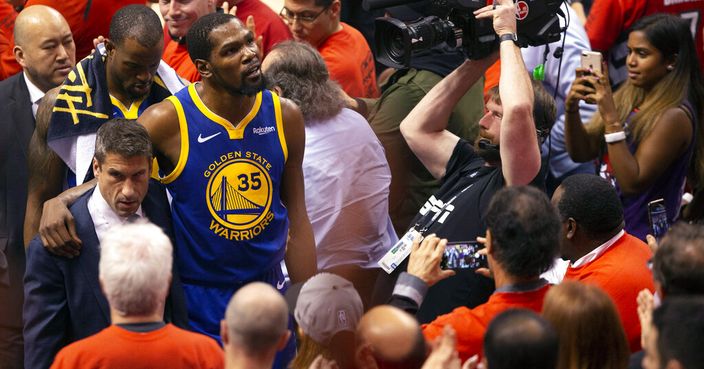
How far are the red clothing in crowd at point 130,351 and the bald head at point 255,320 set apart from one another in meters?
0.24

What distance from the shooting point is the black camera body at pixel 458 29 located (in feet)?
15.6

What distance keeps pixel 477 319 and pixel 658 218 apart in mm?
1944

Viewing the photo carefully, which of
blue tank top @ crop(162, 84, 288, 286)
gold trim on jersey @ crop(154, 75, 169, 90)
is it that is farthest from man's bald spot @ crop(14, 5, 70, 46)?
blue tank top @ crop(162, 84, 288, 286)

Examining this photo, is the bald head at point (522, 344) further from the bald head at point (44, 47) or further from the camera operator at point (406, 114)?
the bald head at point (44, 47)

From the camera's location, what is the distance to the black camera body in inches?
187

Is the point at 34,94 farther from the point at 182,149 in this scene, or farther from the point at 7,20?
the point at 7,20

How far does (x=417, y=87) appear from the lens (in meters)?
5.69

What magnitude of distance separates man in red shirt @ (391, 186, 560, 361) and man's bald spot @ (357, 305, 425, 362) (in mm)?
208

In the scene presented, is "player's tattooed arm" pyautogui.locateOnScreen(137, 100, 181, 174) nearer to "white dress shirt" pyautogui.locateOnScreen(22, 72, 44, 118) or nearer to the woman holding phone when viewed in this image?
"white dress shirt" pyautogui.locateOnScreen(22, 72, 44, 118)

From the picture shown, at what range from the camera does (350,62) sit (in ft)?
20.6

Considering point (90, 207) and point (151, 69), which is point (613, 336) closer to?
point (90, 207)

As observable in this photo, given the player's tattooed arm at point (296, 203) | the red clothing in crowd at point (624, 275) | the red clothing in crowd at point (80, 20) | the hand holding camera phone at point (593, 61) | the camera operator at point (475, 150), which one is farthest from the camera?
the red clothing in crowd at point (80, 20)

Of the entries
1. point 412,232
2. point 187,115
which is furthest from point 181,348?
point 412,232

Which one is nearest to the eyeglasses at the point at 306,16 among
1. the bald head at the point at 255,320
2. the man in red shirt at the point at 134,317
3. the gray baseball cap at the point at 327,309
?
the gray baseball cap at the point at 327,309
